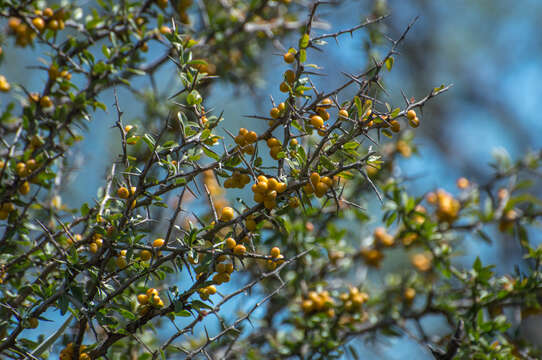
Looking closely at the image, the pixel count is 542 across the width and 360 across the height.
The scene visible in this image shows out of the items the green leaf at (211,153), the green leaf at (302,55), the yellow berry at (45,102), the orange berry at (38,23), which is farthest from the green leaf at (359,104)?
the orange berry at (38,23)

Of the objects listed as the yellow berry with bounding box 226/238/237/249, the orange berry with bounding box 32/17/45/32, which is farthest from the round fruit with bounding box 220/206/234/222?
the orange berry with bounding box 32/17/45/32

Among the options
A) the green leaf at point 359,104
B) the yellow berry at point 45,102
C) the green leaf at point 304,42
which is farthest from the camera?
the yellow berry at point 45,102

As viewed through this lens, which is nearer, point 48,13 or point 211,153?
point 211,153

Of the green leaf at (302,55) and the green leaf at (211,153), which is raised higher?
the green leaf at (302,55)

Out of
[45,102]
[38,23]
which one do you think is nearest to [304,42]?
[45,102]

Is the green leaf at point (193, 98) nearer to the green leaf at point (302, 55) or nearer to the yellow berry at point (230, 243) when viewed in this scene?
the green leaf at point (302, 55)

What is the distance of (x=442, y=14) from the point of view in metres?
9.78

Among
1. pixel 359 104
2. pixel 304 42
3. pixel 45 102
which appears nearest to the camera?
pixel 359 104

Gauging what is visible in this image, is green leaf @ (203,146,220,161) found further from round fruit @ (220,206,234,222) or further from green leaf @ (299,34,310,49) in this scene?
green leaf @ (299,34,310,49)

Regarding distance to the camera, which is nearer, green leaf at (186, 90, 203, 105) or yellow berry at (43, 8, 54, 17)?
green leaf at (186, 90, 203, 105)

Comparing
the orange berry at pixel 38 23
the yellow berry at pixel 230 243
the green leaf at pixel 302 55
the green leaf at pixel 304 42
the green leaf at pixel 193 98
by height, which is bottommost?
the yellow berry at pixel 230 243

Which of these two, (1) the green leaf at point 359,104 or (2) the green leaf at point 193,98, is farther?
(2) the green leaf at point 193,98

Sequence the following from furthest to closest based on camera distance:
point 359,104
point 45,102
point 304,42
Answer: point 45,102
point 304,42
point 359,104

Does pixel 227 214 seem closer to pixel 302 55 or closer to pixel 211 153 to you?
pixel 211 153
